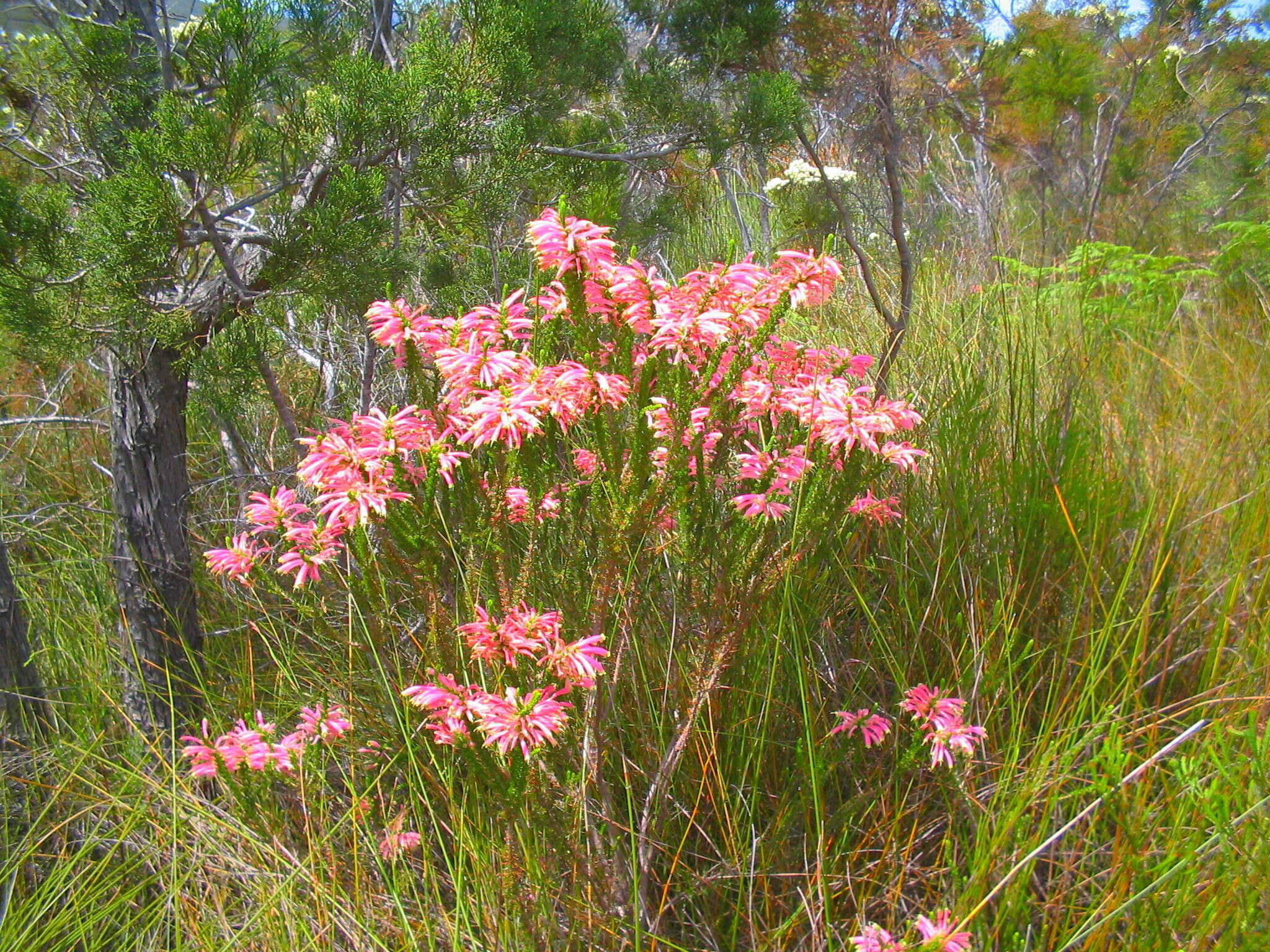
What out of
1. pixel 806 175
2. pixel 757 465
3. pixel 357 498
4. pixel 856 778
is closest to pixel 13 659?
pixel 357 498

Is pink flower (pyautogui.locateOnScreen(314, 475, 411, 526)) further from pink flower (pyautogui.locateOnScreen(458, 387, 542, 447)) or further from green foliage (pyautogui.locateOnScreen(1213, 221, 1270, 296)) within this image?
green foliage (pyautogui.locateOnScreen(1213, 221, 1270, 296))

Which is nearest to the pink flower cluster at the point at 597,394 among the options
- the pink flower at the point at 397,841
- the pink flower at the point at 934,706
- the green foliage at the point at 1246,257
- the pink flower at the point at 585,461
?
the pink flower at the point at 585,461

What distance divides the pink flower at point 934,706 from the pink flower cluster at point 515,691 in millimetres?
687

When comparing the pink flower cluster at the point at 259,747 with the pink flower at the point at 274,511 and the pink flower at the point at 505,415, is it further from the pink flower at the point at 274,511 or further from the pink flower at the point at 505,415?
the pink flower at the point at 505,415

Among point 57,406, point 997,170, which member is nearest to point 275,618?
point 57,406

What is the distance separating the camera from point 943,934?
1.48m

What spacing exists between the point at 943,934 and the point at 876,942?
0.51 feet

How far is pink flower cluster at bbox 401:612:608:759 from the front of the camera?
150 cm

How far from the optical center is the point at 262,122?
214 cm

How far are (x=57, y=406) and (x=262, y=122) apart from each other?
1782 mm

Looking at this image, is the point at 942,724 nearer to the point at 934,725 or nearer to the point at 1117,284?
the point at 934,725

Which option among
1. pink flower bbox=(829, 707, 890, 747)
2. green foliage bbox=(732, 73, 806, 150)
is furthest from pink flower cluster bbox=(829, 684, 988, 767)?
green foliage bbox=(732, 73, 806, 150)

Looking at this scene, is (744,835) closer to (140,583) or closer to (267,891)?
(267,891)

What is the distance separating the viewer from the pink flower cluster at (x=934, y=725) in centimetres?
182
